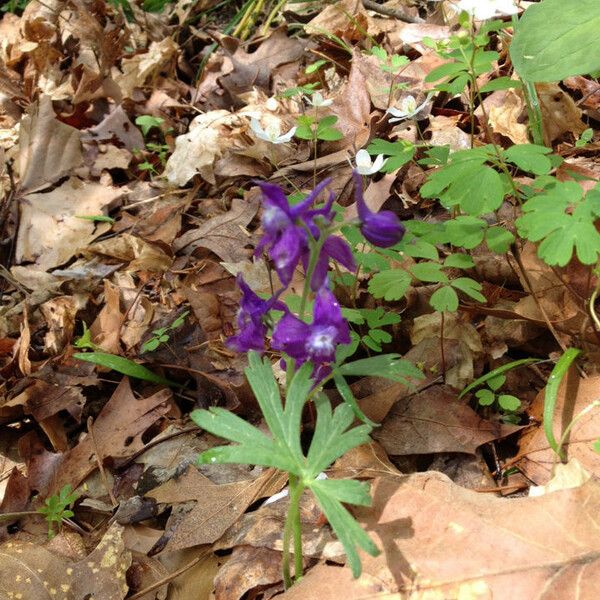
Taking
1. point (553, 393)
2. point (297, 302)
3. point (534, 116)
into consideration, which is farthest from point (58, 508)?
point (534, 116)

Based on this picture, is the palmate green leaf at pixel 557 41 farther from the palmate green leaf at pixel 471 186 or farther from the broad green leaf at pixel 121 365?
the broad green leaf at pixel 121 365

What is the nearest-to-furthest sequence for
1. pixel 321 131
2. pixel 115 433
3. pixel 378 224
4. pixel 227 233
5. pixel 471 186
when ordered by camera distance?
1. pixel 378 224
2. pixel 471 186
3. pixel 115 433
4. pixel 321 131
5. pixel 227 233

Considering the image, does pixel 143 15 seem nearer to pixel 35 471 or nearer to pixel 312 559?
pixel 35 471

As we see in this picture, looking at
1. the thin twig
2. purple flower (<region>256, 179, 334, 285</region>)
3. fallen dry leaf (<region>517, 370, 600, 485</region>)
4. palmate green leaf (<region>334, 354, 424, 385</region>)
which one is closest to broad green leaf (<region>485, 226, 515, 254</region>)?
fallen dry leaf (<region>517, 370, 600, 485</region>)

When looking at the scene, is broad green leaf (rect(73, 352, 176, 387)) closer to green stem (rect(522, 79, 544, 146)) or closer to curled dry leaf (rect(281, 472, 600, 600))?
curled dry leaf (rect(281, 472, 600, 600))

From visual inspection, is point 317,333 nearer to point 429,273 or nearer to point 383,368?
point 383,368

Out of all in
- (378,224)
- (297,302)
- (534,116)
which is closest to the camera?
(378,224)
